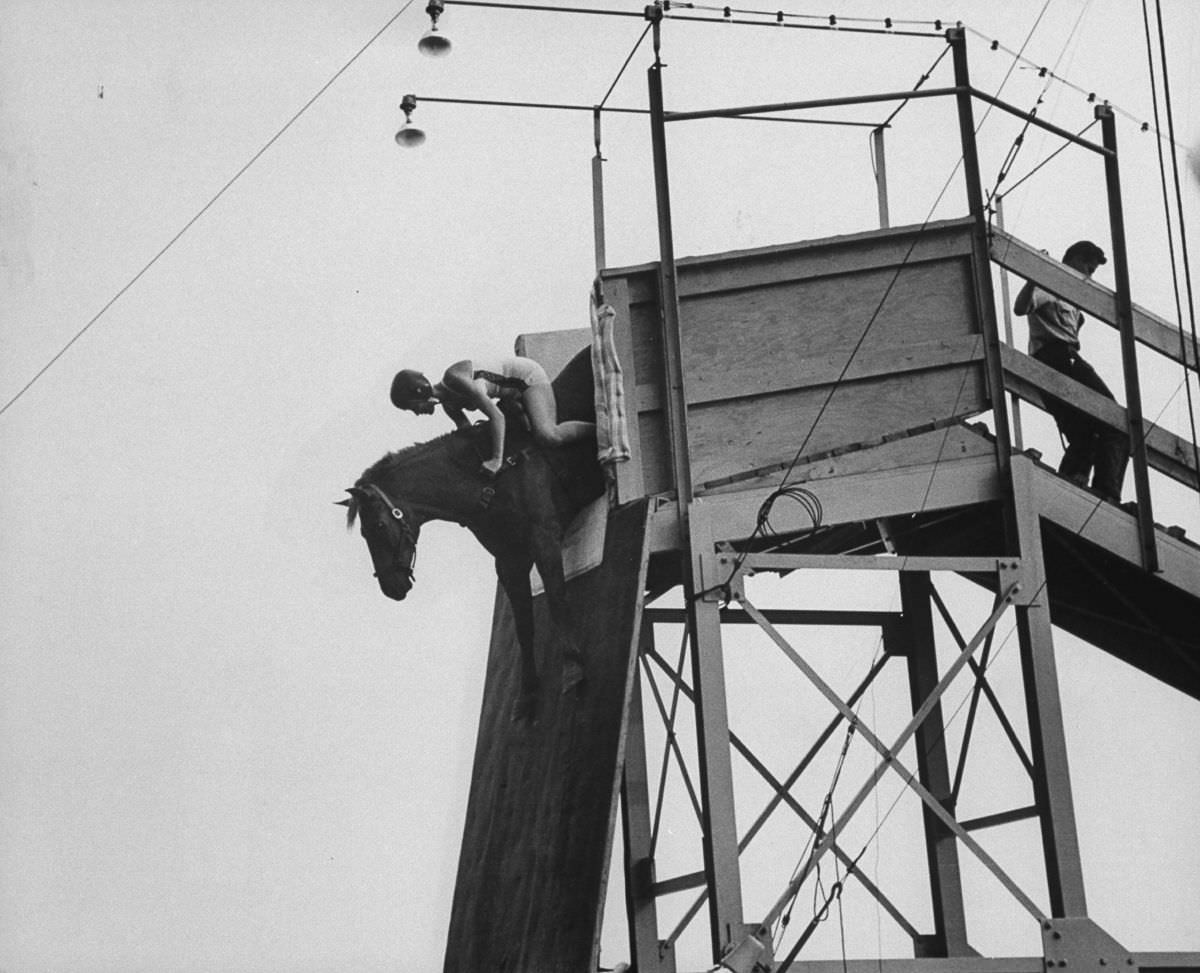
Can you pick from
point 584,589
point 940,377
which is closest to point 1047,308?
point 940,377

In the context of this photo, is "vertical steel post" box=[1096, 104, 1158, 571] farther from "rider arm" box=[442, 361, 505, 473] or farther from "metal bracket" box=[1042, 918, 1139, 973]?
"rider arm" box=[442, 361, 505, 473]

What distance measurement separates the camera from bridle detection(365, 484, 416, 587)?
14328mm

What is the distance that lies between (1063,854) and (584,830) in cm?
298

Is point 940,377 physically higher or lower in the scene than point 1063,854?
higher

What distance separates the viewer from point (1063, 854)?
37.7ft

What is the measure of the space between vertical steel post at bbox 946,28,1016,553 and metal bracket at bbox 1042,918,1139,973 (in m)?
2.31

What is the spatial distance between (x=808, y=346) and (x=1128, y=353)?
2.07 meters

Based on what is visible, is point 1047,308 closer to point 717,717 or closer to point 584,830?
point 717,717

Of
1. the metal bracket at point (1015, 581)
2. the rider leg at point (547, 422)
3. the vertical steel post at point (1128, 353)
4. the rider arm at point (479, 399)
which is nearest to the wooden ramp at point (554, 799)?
the rider leg at point (547, 422)

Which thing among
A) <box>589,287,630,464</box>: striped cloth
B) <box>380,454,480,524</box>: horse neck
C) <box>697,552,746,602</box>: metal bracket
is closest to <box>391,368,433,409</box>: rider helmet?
<box>380,454,480,524</box>: horse neck

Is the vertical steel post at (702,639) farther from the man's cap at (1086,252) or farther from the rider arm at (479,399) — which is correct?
the man's cap at (1086,252)

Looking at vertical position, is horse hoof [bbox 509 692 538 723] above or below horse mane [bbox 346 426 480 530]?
below

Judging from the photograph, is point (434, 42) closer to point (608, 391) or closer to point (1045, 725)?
point (608, 391)

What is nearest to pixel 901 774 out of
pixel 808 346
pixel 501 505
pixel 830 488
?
pixel 830 488
